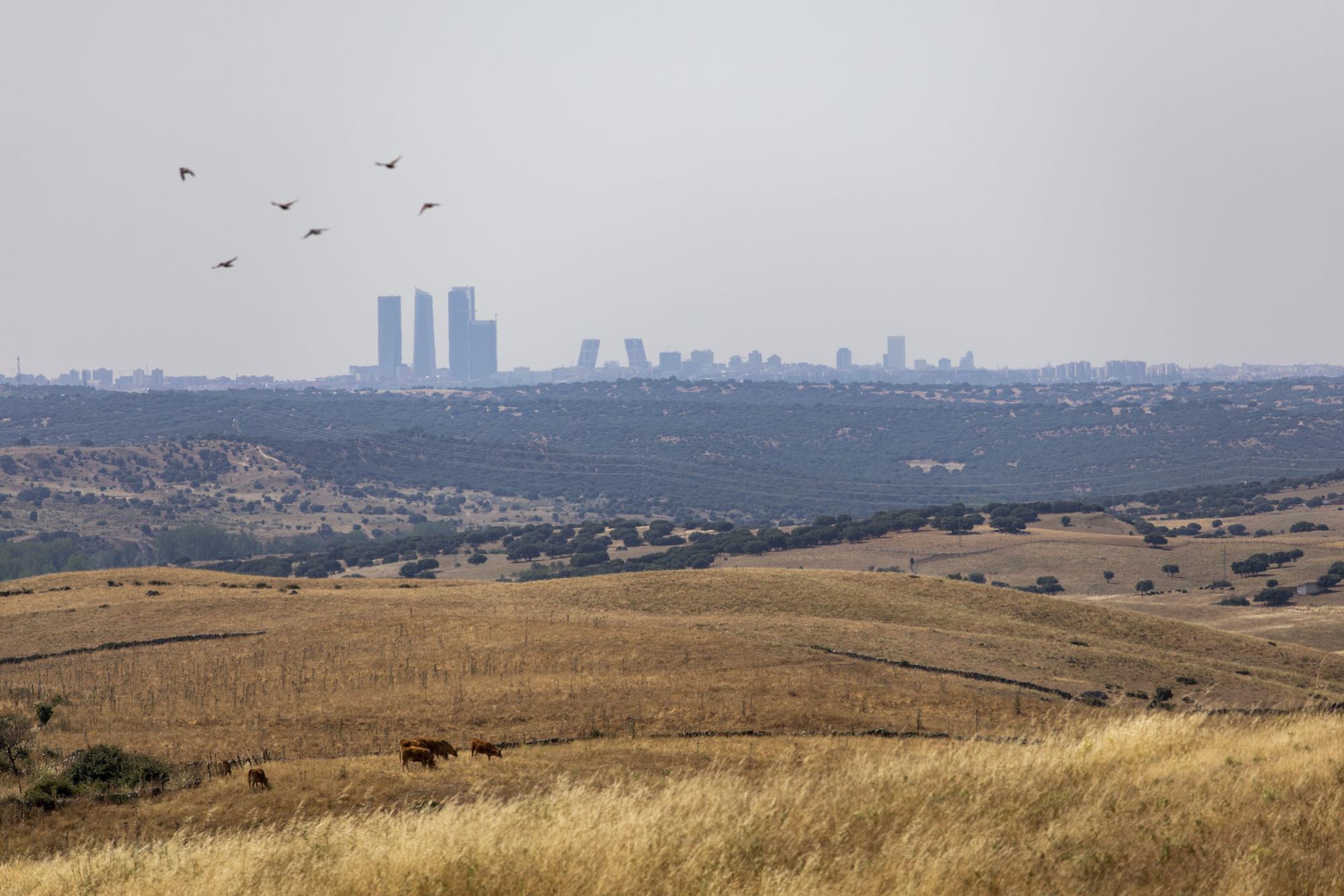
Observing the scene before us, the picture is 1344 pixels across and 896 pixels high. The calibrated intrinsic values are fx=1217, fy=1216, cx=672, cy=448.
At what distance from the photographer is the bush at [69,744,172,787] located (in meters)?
18.9

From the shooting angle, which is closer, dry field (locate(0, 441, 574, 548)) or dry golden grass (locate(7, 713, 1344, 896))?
dry golden grass (locate(7, 713, 1344, 896))

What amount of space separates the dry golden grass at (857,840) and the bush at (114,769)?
699 cm

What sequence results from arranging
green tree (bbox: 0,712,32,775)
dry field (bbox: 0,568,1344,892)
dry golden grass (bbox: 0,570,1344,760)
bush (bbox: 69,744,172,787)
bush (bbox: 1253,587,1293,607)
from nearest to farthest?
dry field (bbox: 0,568,1344,892)
bush (bbox: 69,744,172,787)
green tree (bbox: 0,712,32,775)
dry golden grass (bbox: 0,570,1344,760)
bush (bbox: 1253,587,1293,607)

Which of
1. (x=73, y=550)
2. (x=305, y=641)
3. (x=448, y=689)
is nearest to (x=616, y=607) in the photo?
(x=305, y=641)

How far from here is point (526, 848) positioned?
9555mm

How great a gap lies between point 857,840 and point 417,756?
1131 centimetres

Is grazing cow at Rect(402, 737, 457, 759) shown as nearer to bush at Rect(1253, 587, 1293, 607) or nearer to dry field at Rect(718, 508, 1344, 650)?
dry field at Rect(718, 508, 1344, 650)

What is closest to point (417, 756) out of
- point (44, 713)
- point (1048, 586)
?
point (44, 713)

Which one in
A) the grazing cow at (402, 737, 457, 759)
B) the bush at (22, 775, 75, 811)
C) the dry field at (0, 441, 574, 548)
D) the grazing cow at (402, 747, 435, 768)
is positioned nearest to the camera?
the bush at (22, 775, 75, 811)

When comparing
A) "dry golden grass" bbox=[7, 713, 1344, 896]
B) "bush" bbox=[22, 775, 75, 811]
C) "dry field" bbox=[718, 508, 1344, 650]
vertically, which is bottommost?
"dry field" bbox=[718, 508, 1344, 650]

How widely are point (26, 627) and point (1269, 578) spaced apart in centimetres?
8525

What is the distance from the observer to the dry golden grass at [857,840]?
900 centimetres

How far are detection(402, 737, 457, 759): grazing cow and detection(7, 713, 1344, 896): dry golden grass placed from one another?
7474 millimetres

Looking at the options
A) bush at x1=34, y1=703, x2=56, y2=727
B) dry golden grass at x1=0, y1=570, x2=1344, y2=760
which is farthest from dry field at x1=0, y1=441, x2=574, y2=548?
bush at x1=34, y1=703, x2=56, y2=727
